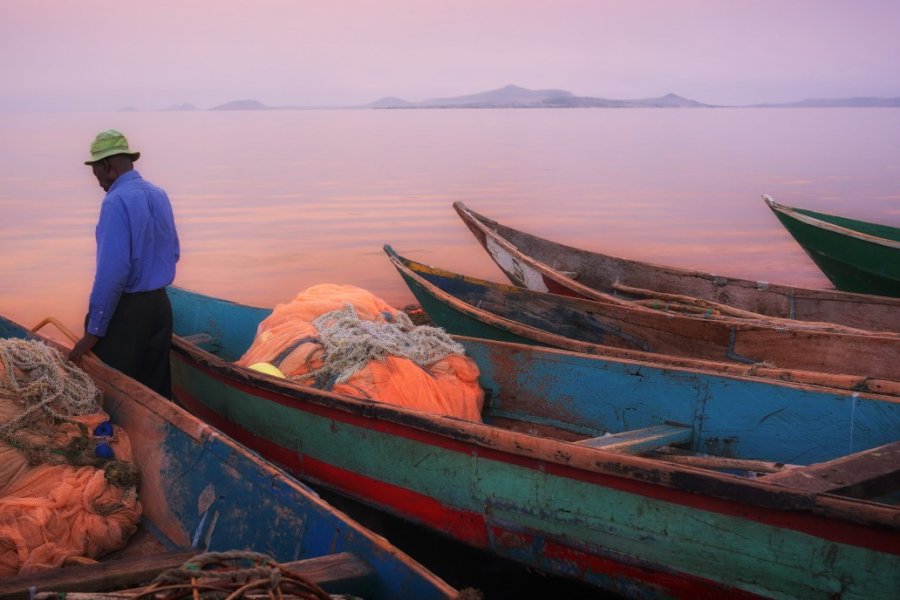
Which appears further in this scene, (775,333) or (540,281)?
(540,281)

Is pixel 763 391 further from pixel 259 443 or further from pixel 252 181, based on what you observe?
pixel 252 181

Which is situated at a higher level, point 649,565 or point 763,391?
point 763,391

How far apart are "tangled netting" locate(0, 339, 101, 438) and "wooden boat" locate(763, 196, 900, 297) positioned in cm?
756

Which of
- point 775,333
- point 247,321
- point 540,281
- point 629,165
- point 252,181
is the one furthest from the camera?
point 629,165

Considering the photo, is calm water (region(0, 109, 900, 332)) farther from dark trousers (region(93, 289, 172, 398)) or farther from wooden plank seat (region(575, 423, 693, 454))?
wooden plank seat (region(575, 423, 693, 454))

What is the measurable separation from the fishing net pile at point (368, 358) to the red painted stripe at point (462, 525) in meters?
0.48

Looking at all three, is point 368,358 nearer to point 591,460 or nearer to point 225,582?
point 591,460

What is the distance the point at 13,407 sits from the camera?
3.69 metres

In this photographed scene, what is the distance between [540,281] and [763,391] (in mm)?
3464

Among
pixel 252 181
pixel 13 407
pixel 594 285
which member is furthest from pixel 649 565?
pixel 252 181

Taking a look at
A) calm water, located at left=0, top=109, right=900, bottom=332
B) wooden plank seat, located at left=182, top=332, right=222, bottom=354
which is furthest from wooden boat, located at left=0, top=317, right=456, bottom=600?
calm water, located at left=0, top=109, right=900, bottom=332

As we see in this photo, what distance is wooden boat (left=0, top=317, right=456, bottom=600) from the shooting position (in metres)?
→ 2.68

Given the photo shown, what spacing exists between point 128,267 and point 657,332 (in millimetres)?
3712

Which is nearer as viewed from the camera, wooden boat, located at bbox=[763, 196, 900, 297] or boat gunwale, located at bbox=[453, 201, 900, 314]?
boat gunwale, located at bbox=[453, 201, 900, 314]
